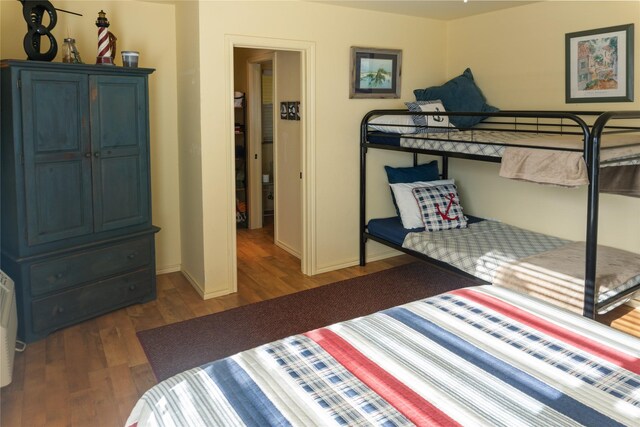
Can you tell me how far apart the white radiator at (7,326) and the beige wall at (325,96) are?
131 cm

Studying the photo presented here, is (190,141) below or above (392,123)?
below

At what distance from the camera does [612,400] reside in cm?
132

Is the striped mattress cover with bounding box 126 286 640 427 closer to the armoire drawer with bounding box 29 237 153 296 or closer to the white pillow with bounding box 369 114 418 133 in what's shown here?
the armoire drawer with bounding box 29 237 153 296

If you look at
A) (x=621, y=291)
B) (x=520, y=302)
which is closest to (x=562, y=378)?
(x=520, y=302)

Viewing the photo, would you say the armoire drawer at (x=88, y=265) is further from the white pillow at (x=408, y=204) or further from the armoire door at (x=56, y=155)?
the white pillow at (x=408, y=204)

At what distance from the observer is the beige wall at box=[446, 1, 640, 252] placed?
3562mm

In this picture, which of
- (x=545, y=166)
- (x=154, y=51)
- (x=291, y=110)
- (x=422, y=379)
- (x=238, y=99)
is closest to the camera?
(x=422, y=379)

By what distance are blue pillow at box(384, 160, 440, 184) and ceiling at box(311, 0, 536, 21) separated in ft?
4.36

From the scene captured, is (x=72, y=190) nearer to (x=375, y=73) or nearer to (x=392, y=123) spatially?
(x=392, y=123)

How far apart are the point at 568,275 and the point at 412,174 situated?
1822mm

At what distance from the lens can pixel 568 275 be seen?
2.93 metres

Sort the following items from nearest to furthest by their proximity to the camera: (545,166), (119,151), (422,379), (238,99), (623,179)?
(422,379)
(545,166)
(623,179)
(119,151)
(238,99)

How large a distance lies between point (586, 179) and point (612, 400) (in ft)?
5.10

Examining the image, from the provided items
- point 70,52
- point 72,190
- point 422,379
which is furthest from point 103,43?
point 422,379
